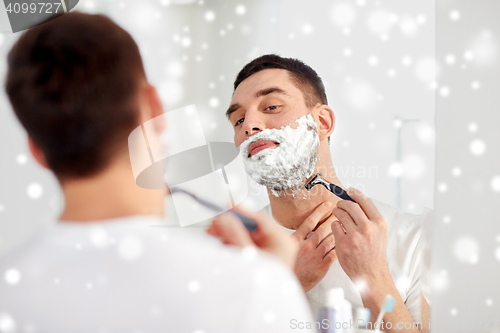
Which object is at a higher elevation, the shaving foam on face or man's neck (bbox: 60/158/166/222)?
man's neck (bbox: 60/158/166/222)

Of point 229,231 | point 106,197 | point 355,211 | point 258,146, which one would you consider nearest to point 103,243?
point 106,197

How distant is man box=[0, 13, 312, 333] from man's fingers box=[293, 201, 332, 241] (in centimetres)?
19

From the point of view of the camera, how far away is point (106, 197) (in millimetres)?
496

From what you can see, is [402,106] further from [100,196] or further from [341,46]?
[100,196]

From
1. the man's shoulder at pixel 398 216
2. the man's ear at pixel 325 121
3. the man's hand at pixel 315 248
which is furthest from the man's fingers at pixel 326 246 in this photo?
the man's ear at pixel 325 121

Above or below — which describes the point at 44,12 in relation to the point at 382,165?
above

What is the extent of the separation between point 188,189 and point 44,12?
1.52 feet

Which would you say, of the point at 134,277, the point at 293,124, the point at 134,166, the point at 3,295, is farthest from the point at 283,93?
the point at 3,295

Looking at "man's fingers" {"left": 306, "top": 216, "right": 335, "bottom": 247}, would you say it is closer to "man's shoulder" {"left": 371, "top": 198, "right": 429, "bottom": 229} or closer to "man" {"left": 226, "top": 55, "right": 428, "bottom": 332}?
"man" {"left": 226, "top": 55, "right": 428, "bottom": 332}

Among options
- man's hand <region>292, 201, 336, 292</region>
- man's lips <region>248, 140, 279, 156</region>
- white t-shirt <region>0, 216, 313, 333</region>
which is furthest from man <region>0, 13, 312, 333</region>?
man's lips <region>248, 140, 279, 156</region>

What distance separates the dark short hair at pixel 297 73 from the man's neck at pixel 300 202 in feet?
0.51

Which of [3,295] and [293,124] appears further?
[293,124]

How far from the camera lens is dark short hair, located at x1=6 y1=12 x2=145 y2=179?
0.50 m

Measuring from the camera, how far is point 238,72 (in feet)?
2.36
